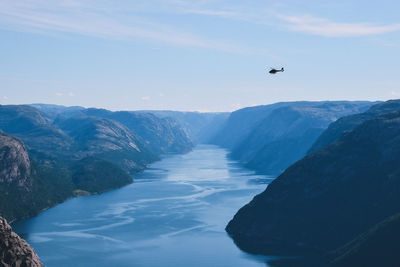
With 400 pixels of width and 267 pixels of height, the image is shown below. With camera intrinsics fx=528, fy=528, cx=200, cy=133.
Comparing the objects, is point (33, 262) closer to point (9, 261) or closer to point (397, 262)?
point (9, 261)

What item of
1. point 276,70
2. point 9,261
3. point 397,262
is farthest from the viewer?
point 397,262

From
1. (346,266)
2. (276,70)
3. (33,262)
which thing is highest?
(276,70)

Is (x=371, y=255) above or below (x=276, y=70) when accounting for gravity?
below

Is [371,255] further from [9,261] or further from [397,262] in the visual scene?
[9,261]

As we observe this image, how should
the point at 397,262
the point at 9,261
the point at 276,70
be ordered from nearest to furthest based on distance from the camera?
the point at 9,261 → the point at 276,70 → the point at 397,262

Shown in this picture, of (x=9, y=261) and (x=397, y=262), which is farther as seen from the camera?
(x=397, y=262)

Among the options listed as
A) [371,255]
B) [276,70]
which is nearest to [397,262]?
[371,255]
